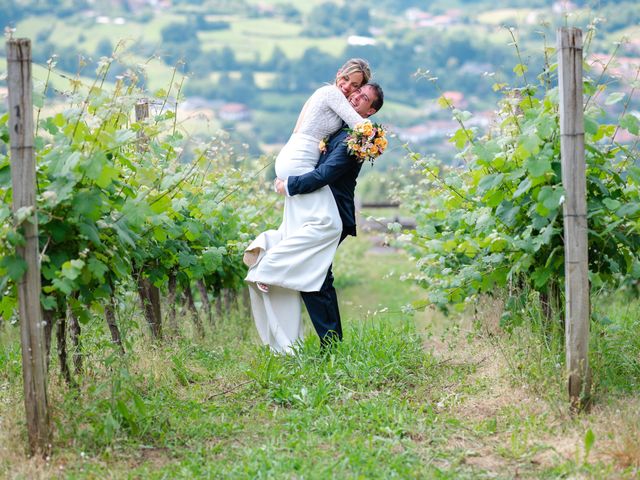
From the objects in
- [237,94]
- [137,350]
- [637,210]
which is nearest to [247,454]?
[137,350]

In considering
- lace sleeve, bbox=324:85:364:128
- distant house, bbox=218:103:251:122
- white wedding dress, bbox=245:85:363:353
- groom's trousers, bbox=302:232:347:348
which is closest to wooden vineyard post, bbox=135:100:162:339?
white wedding dress, bbox=245:85:363:353

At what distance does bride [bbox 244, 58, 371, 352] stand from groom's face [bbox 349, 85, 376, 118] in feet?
0.25

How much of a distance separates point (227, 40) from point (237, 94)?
11.5 metres

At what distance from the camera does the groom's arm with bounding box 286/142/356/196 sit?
591 centimetres

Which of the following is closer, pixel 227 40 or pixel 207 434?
pixel 207 434

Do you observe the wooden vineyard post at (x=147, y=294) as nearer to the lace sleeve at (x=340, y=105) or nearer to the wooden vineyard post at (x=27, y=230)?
the lace sleeve at (x=340, y=105)

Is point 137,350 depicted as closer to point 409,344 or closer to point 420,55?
point 409,344

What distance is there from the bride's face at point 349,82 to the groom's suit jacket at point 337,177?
0.90ft

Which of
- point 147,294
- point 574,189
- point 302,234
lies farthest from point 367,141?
point 147,294

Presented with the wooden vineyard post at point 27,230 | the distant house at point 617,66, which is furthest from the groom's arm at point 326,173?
the wooden vineyard post at point 27,230

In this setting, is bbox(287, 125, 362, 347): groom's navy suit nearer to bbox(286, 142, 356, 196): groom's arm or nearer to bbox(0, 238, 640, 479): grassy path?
bbox(286, 142, 356, 196): groom's arm

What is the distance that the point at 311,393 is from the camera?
521 cm

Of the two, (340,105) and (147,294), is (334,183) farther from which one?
(147,294)

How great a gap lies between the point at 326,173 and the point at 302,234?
445mm
